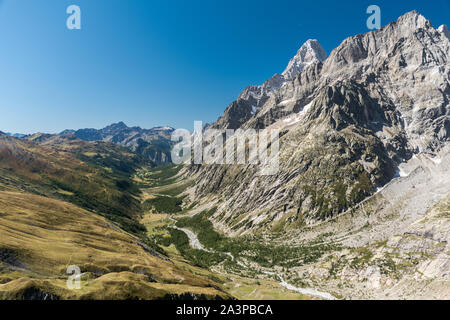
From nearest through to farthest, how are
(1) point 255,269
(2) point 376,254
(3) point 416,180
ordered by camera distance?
(2) point 376,254 → (1) point 255,269 → (3) point 416,180

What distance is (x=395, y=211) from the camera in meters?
137

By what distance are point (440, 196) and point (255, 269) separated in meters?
121

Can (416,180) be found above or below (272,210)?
above

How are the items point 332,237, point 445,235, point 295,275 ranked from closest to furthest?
1. point 445,235
2. point 295,275
3. point 332,237

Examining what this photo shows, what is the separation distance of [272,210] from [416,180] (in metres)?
109

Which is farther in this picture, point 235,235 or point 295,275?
point 235,235

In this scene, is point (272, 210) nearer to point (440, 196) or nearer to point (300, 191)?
point (300, 191)

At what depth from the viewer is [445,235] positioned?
3383 inches
